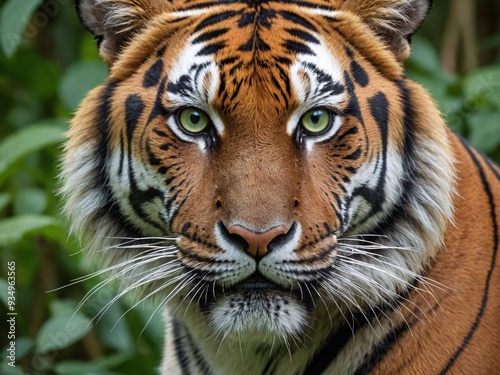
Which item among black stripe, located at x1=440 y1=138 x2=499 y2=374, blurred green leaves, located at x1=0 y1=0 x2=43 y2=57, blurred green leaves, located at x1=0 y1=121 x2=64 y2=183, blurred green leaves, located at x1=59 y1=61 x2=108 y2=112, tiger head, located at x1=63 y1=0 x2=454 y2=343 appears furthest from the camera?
blurred green leaves, located at x1=59 y1=61 x2=108 y2=112

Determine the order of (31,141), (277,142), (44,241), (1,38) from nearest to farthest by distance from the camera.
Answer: (277,142), (1,38), (31,141), (44,241)

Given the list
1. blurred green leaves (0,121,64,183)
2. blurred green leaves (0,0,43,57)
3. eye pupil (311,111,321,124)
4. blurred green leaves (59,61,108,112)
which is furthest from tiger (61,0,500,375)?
blurred green leaves (59,61,108,112)

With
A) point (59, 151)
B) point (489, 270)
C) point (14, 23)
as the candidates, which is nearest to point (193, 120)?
point (489, 270)

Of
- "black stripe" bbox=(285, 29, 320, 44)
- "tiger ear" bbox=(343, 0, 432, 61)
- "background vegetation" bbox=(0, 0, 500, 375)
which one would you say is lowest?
"background vegetation" bbox=(0, 0, 500, 375)

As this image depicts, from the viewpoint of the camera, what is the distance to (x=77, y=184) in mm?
2146

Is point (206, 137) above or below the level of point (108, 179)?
above

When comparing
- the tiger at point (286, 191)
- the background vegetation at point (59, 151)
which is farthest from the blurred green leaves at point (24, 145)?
the tiger at point (286, 191)

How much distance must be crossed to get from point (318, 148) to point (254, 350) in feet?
1.73

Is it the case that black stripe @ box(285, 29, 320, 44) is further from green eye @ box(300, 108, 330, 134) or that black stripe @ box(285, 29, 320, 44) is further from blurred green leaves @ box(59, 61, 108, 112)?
blurred green leaves @ box(59, 61, 108, 112)

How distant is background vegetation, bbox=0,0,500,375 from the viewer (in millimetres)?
2947

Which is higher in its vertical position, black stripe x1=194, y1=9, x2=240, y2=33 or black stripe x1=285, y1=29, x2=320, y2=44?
black stripe x1=285, y1=29, x2=320, y2=44

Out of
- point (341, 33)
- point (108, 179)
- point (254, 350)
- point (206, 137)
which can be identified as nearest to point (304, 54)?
point (341, 33)

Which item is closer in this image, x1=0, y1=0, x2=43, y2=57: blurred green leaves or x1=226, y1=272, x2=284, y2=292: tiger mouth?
x1=226, y1=272, x2=284, y2=292: tiger mouth

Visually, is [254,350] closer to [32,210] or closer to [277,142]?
[277,142]
